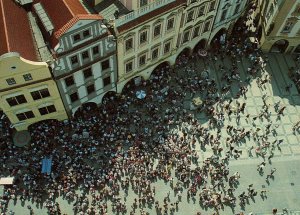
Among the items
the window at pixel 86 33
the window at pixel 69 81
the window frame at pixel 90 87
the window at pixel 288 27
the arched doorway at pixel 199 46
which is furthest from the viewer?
the arched doorway at pixel 199 46

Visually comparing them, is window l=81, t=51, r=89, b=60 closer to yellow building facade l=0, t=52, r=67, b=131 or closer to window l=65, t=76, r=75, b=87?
window l=65, t=76, r=75, b=87

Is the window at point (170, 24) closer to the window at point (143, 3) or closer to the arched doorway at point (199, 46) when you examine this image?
the window at point (143, 3)

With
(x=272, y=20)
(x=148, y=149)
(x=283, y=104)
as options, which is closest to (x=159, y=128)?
(x=148, y=149)

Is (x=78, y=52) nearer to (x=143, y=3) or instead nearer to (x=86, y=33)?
(x=86, y=33)

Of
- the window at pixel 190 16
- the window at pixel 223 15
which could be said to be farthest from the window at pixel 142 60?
the window at pixel 223 15

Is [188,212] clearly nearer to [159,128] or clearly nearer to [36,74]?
[159,128]

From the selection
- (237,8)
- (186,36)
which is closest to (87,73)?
(186,36)
